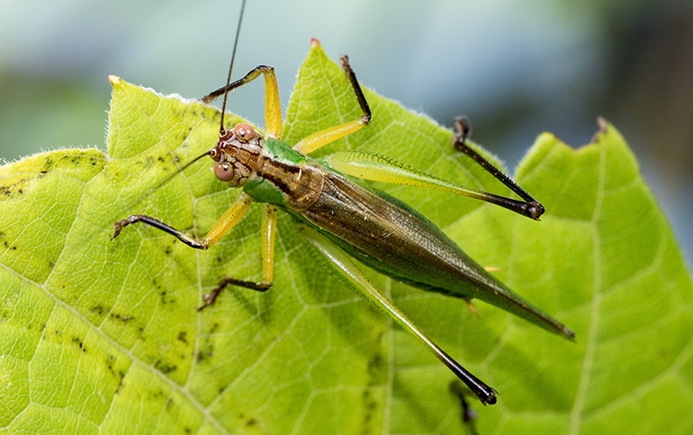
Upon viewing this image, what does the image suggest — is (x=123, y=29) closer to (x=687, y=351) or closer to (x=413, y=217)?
(x=413, y=217)

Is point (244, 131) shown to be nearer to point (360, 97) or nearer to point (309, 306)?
point (360, 97)

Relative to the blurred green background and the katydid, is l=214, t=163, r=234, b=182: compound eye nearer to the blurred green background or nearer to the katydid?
the katydid

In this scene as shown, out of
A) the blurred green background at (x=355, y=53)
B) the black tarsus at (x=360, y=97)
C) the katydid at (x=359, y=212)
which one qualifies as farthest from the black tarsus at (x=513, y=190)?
the blurred green background at (x=355, y=53)

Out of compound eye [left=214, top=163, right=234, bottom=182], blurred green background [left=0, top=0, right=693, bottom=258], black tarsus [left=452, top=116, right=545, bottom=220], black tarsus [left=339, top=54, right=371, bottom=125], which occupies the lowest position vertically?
compound eye [left=214, top=163, right=234, bottom=182]

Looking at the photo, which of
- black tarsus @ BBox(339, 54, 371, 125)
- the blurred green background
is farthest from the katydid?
the blurred green background

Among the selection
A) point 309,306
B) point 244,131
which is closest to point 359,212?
point 309,306

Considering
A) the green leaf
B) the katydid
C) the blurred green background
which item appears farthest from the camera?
the blurred green background

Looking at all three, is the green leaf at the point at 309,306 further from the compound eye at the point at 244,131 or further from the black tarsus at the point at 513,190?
the compound eye at the point at 244,131

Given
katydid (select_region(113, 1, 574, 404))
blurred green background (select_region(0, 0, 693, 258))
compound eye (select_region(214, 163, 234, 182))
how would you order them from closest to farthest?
1. compound eye (select_region(214, 163, 234, 182))
2. katydid (select_region(113, 1, 574, 404))
3. blurred green background (select_region(0, 0, 693, 258))
